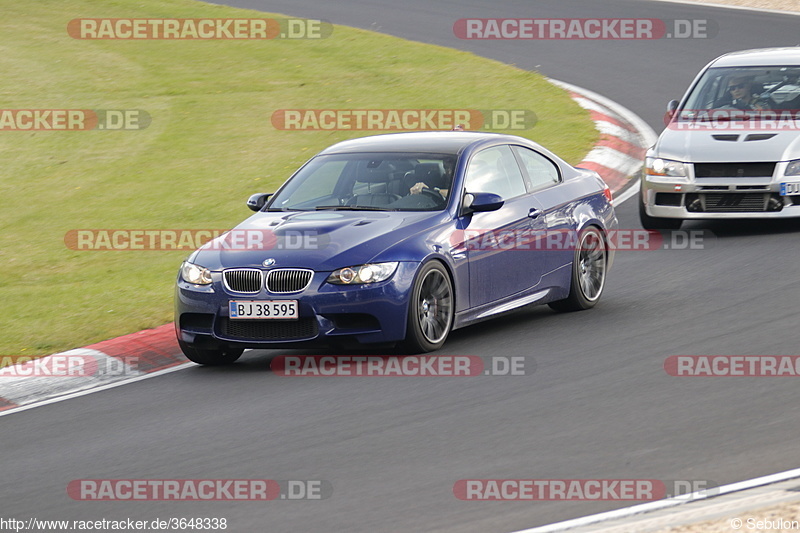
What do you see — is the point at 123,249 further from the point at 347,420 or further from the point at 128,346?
the point at 347,420

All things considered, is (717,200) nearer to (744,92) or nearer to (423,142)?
(744,92)

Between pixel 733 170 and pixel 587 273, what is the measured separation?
3.14 meters

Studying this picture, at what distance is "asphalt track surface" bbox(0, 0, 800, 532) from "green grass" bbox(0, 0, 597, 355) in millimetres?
2301

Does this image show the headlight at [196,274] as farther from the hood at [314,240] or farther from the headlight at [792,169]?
the headlight at [792,169]

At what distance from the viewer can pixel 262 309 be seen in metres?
9.14

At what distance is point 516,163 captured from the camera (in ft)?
35.1

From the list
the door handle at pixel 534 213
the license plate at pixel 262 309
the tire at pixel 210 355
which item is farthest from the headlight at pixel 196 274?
the door handle at pixel 534 213

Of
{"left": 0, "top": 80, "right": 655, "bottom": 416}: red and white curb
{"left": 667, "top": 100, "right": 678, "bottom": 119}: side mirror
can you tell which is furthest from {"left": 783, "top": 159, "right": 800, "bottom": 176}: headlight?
{"left": 0, "top": 80, "right": 655, "bottom": 416}: red and white curb

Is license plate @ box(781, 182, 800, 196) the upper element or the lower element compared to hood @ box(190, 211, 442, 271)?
lower

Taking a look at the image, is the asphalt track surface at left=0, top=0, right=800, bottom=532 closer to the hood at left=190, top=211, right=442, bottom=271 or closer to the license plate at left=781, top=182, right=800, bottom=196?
the hood at left=190, top=211, right=442, bottom=271

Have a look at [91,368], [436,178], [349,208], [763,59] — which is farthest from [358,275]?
[763,59]

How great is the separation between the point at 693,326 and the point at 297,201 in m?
3.12

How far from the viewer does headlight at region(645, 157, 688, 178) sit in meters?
13.6

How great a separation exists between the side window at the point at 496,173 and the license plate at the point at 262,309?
1821mm
